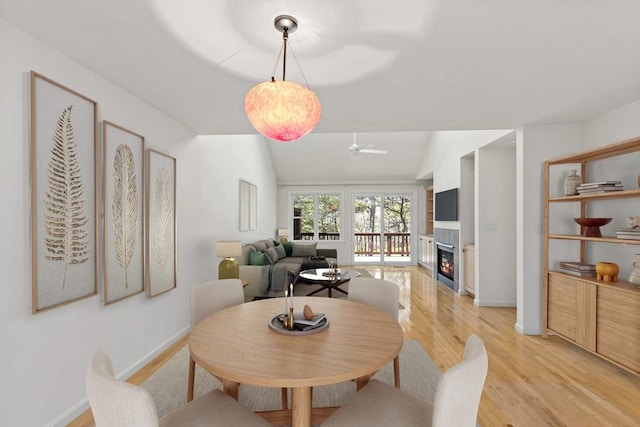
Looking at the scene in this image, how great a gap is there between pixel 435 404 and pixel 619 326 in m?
2.63

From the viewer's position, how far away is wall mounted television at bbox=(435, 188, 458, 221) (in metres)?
5.54

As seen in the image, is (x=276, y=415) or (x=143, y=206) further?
(x=143, y=206)

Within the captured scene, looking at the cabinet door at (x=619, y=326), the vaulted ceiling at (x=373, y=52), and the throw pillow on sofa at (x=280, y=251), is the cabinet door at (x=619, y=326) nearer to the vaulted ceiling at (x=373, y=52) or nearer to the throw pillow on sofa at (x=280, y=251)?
the vaulted ceiling at (x=373, y=52)

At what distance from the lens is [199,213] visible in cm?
392

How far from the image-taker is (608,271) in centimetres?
285

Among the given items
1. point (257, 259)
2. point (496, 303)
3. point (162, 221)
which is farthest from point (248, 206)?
point (496, 303)

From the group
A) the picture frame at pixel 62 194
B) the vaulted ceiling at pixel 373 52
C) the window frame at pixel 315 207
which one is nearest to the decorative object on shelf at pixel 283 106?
the vaulted ceiling at pixel 373 52

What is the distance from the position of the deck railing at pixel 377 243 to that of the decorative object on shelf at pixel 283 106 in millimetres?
7280

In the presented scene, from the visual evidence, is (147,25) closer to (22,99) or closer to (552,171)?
(22,99)

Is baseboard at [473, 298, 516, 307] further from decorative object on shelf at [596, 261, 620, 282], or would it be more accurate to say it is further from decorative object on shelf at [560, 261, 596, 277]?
decorative object on shelf at [596, 261, 620, 282]

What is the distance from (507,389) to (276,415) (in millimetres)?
1777

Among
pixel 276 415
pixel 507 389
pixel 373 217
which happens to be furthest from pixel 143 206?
pixel 373 217

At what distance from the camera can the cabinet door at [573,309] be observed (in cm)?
283

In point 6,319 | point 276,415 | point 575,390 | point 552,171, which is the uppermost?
point 552,171
